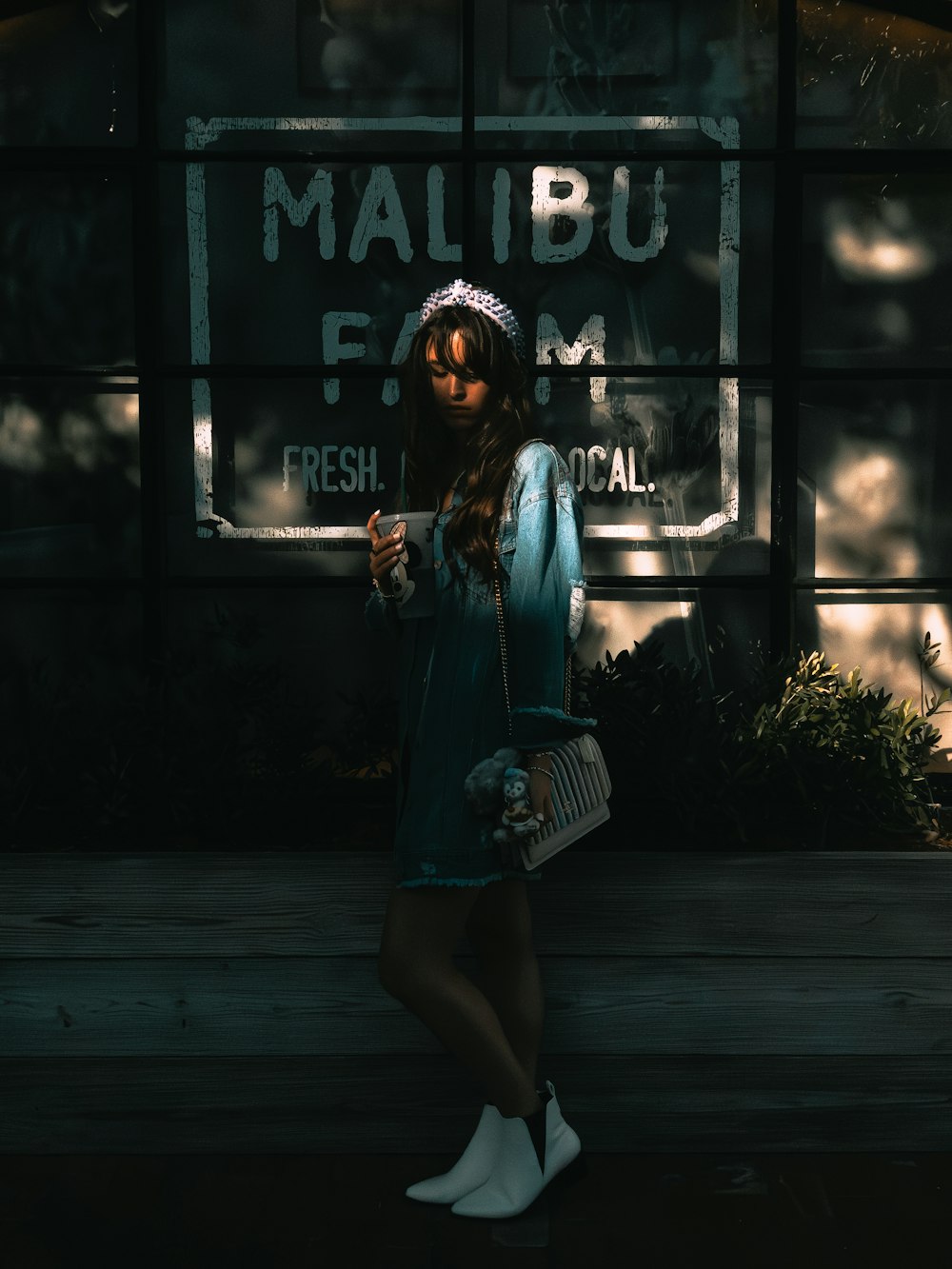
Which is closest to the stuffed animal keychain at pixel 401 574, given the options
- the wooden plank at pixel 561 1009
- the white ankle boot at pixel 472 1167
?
the wooden plank at pixel 561 1009

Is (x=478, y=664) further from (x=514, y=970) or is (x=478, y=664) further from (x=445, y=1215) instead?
(x=445, y=1215)

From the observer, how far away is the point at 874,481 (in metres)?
4.60

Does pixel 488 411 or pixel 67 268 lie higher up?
pixel 67 268

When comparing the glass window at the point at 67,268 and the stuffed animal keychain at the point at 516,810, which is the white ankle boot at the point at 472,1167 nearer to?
the stuffed animal keychain at the point at 516,810

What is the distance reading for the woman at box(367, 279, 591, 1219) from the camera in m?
2.93

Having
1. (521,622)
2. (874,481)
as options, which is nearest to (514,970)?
(521,622)

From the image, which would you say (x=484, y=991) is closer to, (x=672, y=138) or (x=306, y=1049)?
(x=306, y=1049)

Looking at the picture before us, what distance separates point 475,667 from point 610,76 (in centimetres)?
247

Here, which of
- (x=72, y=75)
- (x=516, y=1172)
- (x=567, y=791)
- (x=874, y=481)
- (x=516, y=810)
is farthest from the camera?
(x=874, y=481)

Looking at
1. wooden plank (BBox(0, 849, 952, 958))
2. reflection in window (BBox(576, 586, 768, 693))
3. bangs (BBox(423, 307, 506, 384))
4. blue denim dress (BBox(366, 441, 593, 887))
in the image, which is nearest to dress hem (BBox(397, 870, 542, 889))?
blue denim dress (BBox(366, 441, 593, 887))

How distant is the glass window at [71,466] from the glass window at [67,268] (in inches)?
5.0

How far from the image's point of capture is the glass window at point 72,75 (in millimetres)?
4484

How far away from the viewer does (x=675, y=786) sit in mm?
3781

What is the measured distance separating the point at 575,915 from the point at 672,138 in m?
2.60
